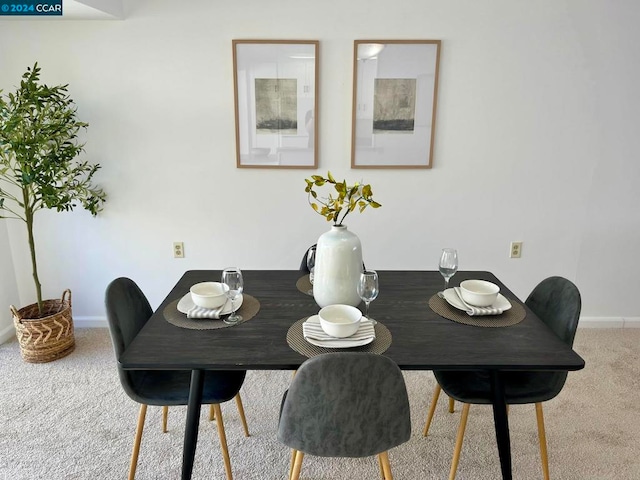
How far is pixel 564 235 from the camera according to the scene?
3.02 m

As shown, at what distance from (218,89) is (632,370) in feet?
9.60

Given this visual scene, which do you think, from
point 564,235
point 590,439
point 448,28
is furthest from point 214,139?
point 590,439

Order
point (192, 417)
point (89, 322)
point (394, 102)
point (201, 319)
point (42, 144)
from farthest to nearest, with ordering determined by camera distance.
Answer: point (89, 322) < point (394, 102) < point (42, 144) < point (201, 319) < point (192, 417)

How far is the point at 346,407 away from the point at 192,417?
1.98 feet

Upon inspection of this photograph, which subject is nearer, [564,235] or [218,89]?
[218,89]

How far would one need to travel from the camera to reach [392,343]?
1.50 metres

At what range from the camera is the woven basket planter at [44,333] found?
264cm

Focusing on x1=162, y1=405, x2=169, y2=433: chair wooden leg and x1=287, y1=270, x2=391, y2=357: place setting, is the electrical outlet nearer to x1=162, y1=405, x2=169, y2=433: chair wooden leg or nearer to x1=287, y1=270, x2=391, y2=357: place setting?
x1=287, y1=270, x2=391, y2=357: place setting

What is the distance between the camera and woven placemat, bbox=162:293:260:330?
163 cm

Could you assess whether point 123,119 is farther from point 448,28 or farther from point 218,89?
point 448,28

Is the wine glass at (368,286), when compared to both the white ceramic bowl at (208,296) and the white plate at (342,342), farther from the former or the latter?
the white ceramic bowl at (208,296)

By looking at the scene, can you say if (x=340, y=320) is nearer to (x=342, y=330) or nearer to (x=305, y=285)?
(x=342, y=330)

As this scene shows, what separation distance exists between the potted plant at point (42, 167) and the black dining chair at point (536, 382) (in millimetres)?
2220

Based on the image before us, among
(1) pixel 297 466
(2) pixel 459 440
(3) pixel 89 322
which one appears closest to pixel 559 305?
(2) pixel 459 440
